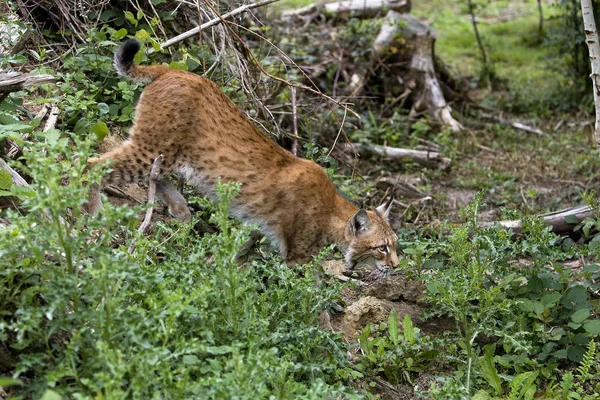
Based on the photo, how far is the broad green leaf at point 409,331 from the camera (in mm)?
5055

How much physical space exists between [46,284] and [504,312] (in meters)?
2.84

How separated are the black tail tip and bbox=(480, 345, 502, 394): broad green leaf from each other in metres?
3.10

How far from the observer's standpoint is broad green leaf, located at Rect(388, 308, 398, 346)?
501 cm

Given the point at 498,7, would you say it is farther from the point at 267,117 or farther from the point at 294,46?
the point at 267,117

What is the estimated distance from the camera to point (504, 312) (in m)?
5.12

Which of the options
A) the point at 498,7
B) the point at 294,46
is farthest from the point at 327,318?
the point at 498,7

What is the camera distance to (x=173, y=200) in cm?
605

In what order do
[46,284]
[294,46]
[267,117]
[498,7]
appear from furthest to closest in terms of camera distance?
[498,7] < [294,46] < [267,117] < [46,284]

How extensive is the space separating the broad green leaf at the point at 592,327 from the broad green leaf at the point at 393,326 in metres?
1.16

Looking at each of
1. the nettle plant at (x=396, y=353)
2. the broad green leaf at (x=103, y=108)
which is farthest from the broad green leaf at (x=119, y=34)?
the nettle plant at (x=396, y=353)

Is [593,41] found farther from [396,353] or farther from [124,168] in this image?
[124,168]

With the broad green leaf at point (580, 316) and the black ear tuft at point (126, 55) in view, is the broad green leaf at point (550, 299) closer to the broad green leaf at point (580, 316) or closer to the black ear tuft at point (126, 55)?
the broad green leaf at point (580, 316)

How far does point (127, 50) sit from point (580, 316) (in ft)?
11.5

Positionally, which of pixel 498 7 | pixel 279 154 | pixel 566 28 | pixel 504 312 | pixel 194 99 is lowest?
pixel 498 7
